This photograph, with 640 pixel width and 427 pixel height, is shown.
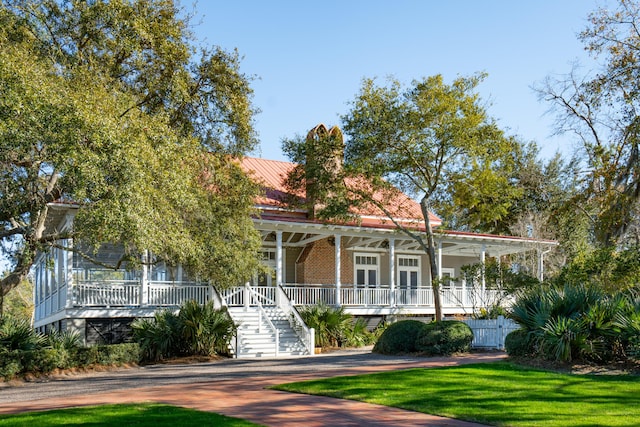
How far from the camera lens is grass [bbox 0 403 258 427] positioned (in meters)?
10.2

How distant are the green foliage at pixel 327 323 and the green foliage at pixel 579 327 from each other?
9098 millimetres

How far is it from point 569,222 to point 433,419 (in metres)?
32.9

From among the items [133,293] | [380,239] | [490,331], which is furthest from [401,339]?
[380,239]

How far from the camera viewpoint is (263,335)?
76.6 ft

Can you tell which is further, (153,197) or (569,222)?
(569,222)

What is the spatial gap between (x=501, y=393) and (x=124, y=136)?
9.26 meters

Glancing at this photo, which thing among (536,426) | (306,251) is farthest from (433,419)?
(306,251)

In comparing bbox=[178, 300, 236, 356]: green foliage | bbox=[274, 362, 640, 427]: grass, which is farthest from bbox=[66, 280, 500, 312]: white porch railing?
bbox=[274, 362, 640, 427]: grass

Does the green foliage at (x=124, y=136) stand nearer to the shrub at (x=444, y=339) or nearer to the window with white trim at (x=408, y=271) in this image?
the shrub at (x=444, y=339)

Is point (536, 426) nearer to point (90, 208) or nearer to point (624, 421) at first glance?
point (624, 421)

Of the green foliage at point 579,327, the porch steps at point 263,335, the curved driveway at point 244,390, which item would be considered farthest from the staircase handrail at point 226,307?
the green foliage at point 579,327

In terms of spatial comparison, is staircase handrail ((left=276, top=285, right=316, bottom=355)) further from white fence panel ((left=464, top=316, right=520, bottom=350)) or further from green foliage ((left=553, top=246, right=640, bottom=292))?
green foliage ((left=553, top=246, right=640, bottom=292))

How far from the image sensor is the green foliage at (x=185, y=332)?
840 inches

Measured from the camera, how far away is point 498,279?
2464cm
